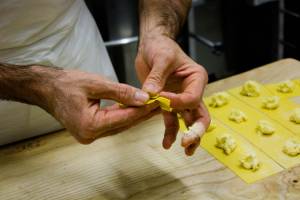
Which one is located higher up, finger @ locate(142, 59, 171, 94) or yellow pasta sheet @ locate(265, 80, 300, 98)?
finger @ locate(142, 59, 171, 94)

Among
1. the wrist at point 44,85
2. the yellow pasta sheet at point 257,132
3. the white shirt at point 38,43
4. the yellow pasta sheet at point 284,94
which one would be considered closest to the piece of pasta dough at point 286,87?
the yellow pasta sheet at point 284,94

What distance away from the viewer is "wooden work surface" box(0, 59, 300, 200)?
30.3 inches

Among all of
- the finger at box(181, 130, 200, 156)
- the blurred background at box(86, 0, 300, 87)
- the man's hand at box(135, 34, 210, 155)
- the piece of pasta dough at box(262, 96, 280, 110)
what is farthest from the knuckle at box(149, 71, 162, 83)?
the blurred background at box(86, 0, 300, 87)

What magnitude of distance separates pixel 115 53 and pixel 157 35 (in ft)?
2.91

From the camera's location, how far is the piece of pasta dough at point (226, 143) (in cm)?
87

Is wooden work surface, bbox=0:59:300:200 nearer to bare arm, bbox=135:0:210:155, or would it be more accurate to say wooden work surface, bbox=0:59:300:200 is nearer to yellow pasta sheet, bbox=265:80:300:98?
bare arm, bbox=135:0:210:155

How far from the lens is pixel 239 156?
854mm

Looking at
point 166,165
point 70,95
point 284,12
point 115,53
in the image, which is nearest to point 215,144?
point 166,165

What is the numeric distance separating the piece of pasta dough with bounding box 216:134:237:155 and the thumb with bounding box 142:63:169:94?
18 cm

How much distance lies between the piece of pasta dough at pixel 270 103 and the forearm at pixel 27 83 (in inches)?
19.9

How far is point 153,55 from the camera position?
0.84 metres

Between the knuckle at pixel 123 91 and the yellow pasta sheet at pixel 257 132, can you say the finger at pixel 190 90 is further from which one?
the yellow pasta sheet at pixel 257 132

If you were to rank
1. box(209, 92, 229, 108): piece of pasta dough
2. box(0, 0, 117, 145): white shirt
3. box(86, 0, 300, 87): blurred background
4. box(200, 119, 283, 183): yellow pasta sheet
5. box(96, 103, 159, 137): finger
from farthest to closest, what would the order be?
box(86, 0, 300, 87): blurred background
box(209, 92, 229, 108): piece of pasta dough
box(0, 0, 117, 145): white shirt
box(200, 119, 283, 183): yellow pasta sheet
box(96, 103, 159, 137): finger

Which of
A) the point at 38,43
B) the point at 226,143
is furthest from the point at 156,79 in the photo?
the point at 38,43
